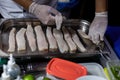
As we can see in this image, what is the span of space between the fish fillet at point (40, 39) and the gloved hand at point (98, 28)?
0.32 metres

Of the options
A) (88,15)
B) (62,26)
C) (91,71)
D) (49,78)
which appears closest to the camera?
(49,78)

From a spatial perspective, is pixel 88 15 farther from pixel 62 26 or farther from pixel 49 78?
pixel 49 78

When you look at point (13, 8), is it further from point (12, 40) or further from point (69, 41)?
point (69, 41)

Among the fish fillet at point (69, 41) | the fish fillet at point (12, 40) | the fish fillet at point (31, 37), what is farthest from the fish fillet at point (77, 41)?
the fish fillet at point (12, 40)

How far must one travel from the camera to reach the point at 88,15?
8.89 ft

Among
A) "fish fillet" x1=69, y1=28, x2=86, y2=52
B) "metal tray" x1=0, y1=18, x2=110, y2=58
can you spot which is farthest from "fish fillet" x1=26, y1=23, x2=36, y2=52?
"fish fillet" x1=69, y1=28, x2=86, y2=52

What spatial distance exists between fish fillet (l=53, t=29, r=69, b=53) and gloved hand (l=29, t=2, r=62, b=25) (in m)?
0.08

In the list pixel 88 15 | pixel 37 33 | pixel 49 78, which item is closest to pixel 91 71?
pixel 49 78

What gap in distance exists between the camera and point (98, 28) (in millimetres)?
1643

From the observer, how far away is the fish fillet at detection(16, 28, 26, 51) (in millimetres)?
1443

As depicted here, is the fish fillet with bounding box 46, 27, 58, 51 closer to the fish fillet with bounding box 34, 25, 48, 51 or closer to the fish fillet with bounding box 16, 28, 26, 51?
the fish fillet with bounding box 34, 25, 48, 51

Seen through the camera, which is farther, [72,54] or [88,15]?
[88,15]

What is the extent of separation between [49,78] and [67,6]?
0.87 m

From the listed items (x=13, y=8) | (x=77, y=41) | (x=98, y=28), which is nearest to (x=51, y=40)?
(x=77, y=41)
